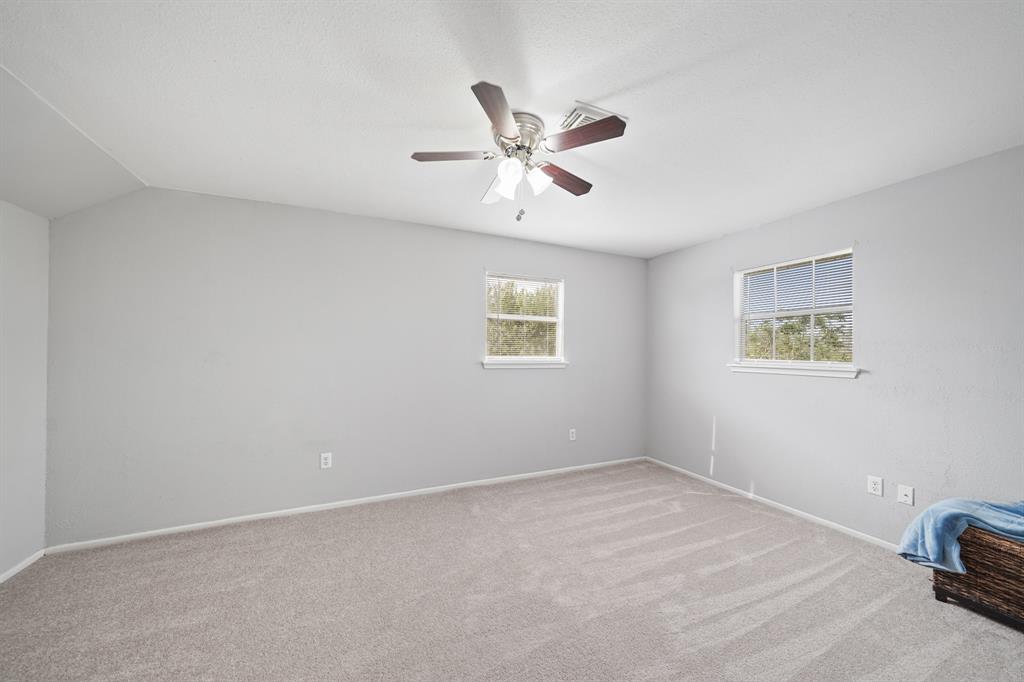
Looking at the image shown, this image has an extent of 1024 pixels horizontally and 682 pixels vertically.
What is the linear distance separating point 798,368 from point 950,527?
4.70ft

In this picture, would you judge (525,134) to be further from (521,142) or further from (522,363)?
(522,363)

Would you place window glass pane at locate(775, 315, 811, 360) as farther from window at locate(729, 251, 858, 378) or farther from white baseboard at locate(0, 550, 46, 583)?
white baseboard at locate(0, 550, 46, 583)

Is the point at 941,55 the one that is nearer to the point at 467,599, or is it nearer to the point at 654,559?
the point at 654,559

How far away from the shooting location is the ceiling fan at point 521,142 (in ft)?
4.97

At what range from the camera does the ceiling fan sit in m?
1.51

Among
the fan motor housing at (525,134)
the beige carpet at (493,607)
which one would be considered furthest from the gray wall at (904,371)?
the fan motor housing at (525,134)

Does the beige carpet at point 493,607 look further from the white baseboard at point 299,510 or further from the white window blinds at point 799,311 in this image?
the white window blinds at point 799,311

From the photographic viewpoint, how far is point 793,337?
341 centimetres

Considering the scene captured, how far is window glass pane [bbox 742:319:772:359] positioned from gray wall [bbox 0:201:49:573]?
17.1 ft

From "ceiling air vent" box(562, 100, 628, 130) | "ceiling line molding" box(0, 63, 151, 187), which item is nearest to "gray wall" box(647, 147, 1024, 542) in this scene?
"ceiling air vent" box(562, 100, 628, 130)

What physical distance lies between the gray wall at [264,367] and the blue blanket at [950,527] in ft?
8.84

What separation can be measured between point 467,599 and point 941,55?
3.09m

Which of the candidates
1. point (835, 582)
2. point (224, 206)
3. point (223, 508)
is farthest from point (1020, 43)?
point (223, 508)

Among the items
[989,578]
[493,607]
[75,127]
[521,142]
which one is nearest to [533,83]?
[521,142]
